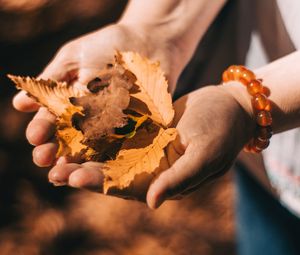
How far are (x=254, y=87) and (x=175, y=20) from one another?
367mm

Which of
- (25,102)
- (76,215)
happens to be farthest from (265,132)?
(76,215)

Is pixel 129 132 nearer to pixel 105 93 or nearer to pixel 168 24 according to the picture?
pixel 105 93

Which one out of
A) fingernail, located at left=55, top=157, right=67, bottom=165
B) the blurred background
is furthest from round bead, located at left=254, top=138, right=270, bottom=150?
the blurred background

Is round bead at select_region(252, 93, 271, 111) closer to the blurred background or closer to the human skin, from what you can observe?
the human skin

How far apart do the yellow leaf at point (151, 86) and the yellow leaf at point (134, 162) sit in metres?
0.05

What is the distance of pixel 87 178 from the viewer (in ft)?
3.01

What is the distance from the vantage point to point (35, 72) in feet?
8.91

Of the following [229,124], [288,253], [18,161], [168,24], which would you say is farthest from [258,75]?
[18,161]

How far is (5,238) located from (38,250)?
0.17m

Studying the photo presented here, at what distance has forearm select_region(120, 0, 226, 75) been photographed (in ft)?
4.44

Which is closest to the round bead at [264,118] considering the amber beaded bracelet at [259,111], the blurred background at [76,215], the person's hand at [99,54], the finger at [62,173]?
the amber beaded bracelet at [259,111]

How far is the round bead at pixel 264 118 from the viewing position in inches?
42.6

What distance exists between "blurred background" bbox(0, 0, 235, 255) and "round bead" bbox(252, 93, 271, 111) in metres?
1.35

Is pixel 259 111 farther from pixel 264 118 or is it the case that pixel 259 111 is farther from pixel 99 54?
pixel 99 54
